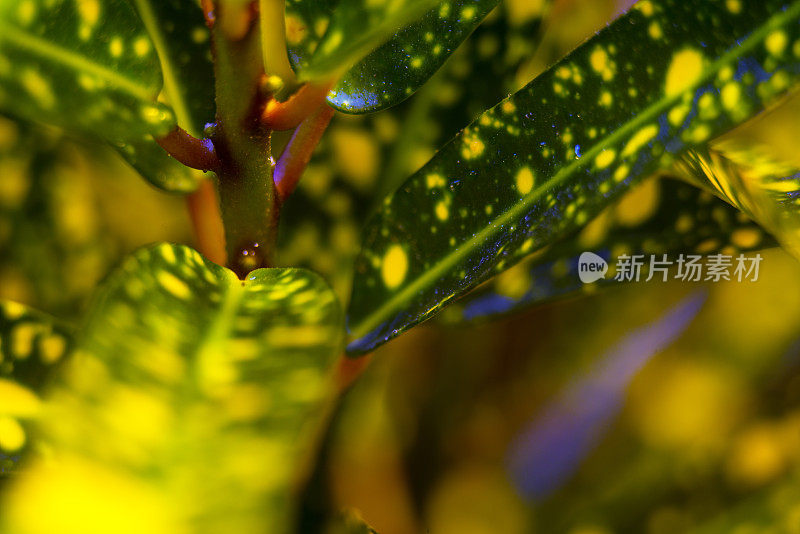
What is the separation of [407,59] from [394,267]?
0.11 m

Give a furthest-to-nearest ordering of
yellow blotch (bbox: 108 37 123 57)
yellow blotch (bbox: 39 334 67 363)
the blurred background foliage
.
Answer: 1. the blurred background foliage
2. yellow blotch (bbox: 39 334 67 363)
3. yellow blotch (bbox: 108 37 123 57)

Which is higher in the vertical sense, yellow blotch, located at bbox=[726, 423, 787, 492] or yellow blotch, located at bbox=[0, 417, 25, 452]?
yellow blotch, located at bbox=[0, 417, 25, 452]

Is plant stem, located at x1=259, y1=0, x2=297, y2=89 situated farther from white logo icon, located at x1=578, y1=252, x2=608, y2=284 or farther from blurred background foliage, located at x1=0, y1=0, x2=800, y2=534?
white logo icon, located at x1=578, y1=252, x2=608, y2=284

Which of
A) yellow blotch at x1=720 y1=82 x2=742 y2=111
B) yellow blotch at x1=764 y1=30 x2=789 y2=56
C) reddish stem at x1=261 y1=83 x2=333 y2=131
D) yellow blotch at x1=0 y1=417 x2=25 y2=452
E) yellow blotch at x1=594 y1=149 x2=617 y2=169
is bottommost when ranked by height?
yellow blotch at x1=0 y1=417 x2=25 y2=452

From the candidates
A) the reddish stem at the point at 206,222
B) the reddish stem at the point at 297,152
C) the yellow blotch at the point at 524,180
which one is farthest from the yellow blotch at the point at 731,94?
the reddish stem at the point at 206,222

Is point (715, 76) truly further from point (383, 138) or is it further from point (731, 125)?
point (383, 138)

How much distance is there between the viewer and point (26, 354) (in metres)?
0.43

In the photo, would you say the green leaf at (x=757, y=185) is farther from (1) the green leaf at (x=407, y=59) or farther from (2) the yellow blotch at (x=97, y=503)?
(2) the yellow blotch at (x=97, y=503)

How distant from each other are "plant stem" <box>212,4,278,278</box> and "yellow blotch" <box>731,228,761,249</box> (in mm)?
319

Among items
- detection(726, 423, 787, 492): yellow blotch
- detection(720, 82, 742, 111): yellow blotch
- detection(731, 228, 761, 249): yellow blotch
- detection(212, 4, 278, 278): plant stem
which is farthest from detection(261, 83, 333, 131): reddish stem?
detection(726, 423, 787, 492): yellow blotch

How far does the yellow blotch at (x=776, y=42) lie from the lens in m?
0.38

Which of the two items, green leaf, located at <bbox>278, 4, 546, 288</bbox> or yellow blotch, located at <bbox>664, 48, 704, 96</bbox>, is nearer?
yellow blotch, located at <bbox>664, 48, 704, 96</bbox>

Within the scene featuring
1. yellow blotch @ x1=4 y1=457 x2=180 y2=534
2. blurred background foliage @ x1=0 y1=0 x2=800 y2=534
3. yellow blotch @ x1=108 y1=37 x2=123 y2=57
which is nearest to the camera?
yellow blotch @ x1=4 y1=457 x2=180 y2=534

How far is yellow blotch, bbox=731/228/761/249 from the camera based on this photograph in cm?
50
